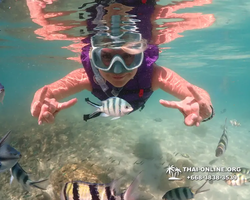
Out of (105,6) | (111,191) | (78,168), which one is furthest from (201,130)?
(111,191)

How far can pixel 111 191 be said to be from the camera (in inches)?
90.9

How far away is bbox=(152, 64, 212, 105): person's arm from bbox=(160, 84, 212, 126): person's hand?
3.41 feet

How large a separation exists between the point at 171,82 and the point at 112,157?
7078 millimetres

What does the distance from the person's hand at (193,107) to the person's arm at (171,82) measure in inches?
41.0

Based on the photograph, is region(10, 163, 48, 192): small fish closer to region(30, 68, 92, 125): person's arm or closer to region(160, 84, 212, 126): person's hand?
region(30, 68, 92, 125): person's arm

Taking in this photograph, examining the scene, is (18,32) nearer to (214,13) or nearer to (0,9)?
(0,9)

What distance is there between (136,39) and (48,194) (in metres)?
8.40

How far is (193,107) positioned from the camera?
3246 millimetres

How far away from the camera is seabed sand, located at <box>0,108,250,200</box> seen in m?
7.70

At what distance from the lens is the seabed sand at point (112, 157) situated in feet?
25.3

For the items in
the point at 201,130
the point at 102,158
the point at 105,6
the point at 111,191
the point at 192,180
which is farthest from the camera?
the point at 201,130

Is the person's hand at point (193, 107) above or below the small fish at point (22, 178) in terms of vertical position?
above

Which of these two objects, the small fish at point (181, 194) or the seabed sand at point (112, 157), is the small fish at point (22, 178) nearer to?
the small fish at point (181, 194)

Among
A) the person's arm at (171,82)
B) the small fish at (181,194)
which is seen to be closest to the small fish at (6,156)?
the small fish at (181,194)
